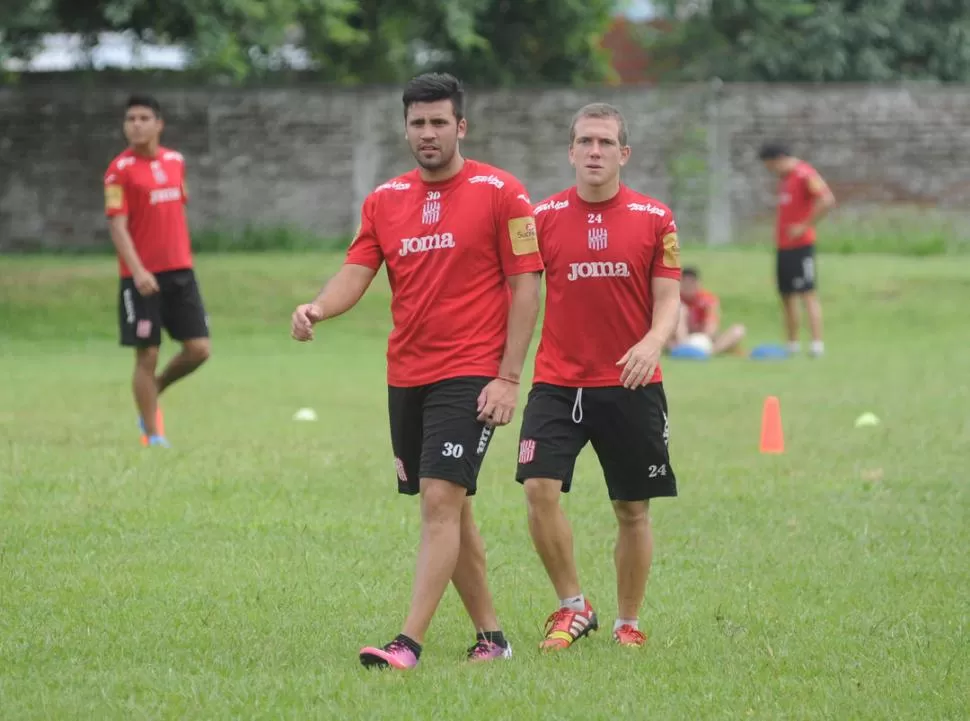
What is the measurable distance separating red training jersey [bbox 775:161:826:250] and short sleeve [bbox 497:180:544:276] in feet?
48.2

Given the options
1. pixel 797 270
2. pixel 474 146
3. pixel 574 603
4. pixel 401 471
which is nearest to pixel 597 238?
pixel 401 471

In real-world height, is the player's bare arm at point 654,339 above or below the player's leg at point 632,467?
above

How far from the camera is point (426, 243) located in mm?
6551

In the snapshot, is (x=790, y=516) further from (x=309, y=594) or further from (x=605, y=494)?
(x=309, y=594)

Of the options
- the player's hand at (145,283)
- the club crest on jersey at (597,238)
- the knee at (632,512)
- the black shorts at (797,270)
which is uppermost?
the club crest on jersey at (597,238)

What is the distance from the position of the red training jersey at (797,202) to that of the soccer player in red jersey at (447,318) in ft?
48.3

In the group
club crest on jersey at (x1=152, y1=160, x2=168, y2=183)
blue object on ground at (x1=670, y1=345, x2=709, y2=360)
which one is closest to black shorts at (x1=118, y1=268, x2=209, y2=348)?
club crest on jersey at (x1=152, y1=160, x2=168, y2=183)

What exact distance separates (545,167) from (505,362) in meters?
25.8

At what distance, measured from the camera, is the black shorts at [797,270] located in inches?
818

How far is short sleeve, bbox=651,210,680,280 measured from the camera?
6.93 meters

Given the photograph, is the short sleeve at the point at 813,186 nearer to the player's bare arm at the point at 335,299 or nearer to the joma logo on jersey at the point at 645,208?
the joma logo on jersey at the point at 645,208

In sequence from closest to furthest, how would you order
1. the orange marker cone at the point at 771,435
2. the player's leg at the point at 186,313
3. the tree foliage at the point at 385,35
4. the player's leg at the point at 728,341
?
the orange marker cone at the point at 771,435, the player's leg at the point at 186,313, the player's leg at the point at 728,341, the tree foliage at the point at 385,35

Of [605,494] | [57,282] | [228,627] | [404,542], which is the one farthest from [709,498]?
[57,282]

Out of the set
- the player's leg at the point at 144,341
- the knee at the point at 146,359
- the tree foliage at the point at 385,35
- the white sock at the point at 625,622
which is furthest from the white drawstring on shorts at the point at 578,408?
the tree foliage at the point at 385,35
